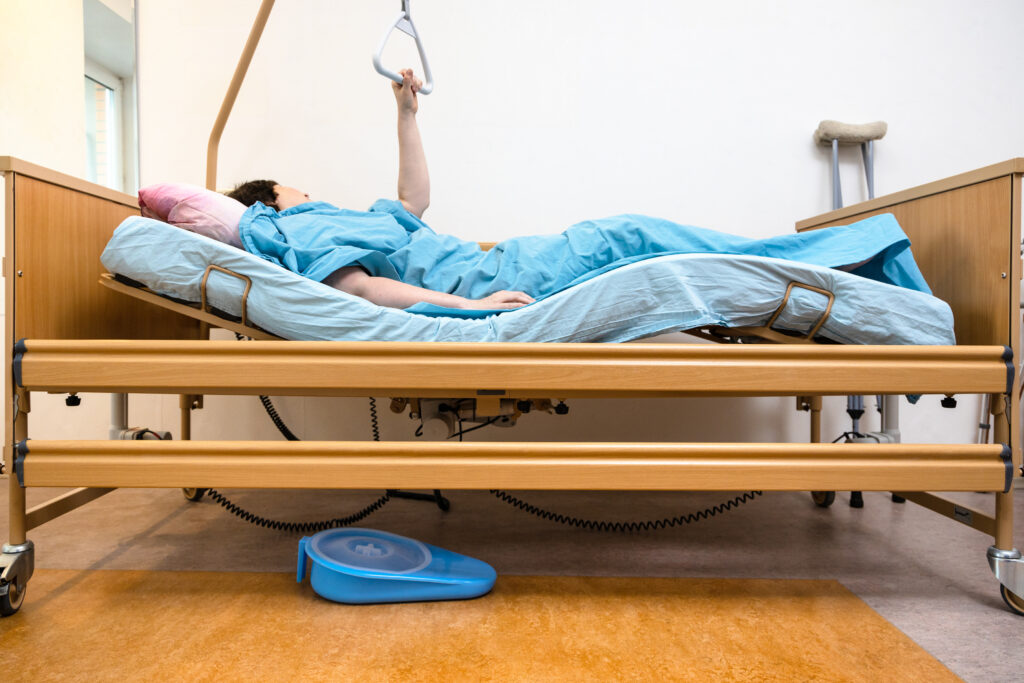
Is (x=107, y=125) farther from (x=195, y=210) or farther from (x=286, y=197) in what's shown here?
(x=195, y=210)

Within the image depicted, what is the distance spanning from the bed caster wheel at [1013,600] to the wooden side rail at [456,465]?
220 millimetres

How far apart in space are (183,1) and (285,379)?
60.1 inches

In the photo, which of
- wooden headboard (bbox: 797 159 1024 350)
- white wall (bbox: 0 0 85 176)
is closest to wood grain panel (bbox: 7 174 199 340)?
white wall (bbox: 0 0 85 176)

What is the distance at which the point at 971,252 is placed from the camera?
1.03 m

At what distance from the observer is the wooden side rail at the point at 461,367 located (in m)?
0.91

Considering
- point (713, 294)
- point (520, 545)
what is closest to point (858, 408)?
point (713, 294)

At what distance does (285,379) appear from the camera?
0.92 meters

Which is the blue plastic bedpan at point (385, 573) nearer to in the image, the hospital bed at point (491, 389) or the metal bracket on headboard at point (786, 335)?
the hospital bed at point (491, 389)

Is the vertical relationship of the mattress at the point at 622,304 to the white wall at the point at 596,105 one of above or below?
below

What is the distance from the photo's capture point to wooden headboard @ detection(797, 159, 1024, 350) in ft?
3.16

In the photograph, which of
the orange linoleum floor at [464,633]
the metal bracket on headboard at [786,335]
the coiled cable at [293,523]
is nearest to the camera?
the orange linoleum floor at [464,633]

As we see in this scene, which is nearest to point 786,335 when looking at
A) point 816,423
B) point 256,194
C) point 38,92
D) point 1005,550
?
point 1005,550

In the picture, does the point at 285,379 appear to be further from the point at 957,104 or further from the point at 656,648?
the point at 957,104

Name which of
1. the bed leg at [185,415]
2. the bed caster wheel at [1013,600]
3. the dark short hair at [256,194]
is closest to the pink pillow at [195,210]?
the dark short hair at [256,194]
